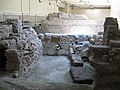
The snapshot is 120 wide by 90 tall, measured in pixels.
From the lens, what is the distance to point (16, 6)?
16297 millimetres

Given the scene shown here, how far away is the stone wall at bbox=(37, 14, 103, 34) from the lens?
14281 millimetres

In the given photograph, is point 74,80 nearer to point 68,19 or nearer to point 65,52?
point 65,52

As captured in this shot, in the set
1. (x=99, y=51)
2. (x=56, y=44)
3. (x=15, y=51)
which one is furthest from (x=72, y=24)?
(x=99, y=51)

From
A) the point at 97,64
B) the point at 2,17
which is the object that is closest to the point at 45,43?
the point at 2,17

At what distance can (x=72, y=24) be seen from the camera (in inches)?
569

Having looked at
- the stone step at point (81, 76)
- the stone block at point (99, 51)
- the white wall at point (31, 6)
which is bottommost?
the stone step at point (81, 76)

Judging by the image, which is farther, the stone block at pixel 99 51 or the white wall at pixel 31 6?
the white wall at pixel 31 6

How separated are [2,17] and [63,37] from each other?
4.22 m

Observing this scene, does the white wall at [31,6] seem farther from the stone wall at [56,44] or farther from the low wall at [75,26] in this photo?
the stone wall at [56,44]

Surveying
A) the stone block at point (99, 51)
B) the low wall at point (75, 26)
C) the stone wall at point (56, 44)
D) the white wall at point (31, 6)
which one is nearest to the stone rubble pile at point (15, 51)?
the stone block at point (99, 51)

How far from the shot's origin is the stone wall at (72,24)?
1428 centimetres

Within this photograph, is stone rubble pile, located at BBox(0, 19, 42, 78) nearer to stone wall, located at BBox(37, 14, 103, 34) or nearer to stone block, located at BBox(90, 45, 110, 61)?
stone block, located at BBox(90, 45, 110, 61)

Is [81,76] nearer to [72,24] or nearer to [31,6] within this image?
[72,24]

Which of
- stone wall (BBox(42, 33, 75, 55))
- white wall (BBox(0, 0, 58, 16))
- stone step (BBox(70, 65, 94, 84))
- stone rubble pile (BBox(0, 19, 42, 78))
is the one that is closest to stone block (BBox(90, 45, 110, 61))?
stone step (BBox(70, 65, 94, 84))
